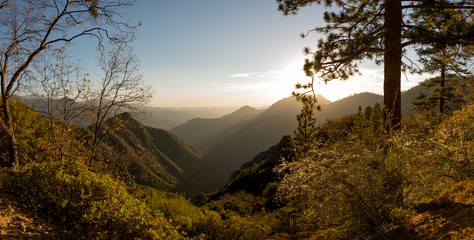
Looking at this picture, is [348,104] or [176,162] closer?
[176,162]

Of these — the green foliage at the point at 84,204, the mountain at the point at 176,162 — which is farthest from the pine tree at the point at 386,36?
the mountain at the point at 176,162

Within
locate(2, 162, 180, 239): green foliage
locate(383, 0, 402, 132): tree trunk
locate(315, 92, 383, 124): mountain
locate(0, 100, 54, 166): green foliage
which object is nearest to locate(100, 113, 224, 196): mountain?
locate(0, 100, 54, 166): green foliage

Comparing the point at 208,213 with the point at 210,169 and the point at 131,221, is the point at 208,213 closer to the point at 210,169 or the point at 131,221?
the point at 131,221

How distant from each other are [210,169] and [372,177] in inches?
5653

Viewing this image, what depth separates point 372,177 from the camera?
12.4 ft

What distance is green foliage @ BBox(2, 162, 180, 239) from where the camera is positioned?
12.7ft

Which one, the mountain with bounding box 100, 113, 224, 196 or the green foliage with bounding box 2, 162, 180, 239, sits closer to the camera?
the green foliage with bounding box 2, 162, 180, 239

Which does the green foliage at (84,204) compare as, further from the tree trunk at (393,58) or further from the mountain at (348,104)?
the mountain at (348,104)

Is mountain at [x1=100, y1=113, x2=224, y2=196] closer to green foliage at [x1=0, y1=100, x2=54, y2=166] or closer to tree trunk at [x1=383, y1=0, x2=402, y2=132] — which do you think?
green foliage at [x1=0, y1=100, x2=54, y2=166]

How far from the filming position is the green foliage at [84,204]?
3875 mm

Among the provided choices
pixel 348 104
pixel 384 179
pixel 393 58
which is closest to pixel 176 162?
pixel 393 58

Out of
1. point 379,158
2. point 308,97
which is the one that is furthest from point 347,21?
point 379,158

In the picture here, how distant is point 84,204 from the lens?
418 centimetres

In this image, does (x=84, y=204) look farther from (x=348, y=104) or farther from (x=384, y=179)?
(x=348, y=104)
